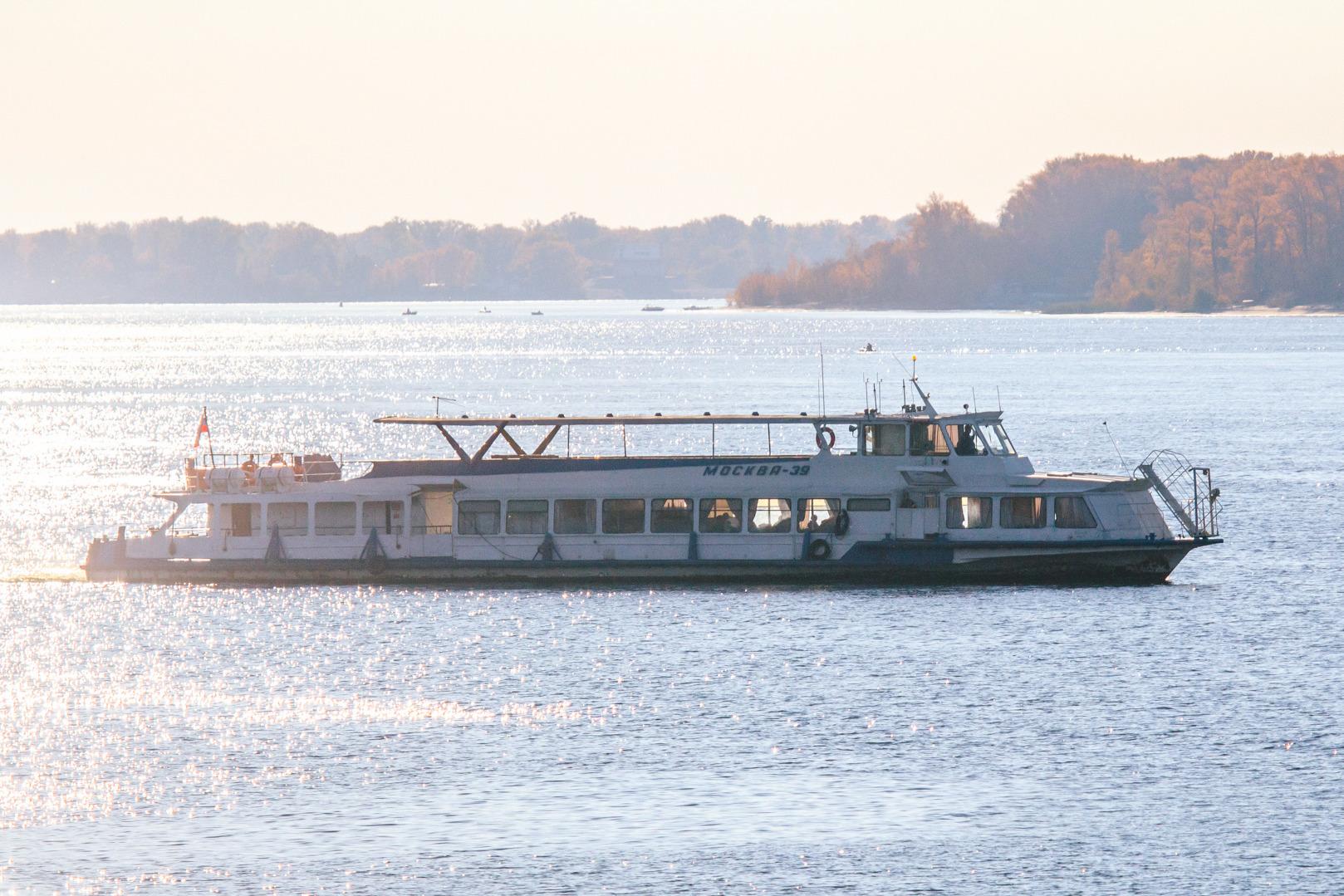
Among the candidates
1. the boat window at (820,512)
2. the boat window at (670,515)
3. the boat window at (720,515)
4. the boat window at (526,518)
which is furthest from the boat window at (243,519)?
the boat window at (820,512)

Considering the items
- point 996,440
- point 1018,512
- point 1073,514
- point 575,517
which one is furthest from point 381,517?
point 1073,514

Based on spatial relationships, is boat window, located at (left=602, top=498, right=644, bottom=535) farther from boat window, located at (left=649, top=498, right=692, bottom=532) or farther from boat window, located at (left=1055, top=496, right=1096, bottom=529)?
boat window, located at (left=1055, top=496, right=1096, bottom=529)

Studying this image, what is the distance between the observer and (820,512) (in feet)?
195

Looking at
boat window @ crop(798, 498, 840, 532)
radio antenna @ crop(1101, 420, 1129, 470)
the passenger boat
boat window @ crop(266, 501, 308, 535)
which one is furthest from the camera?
radio antenna @ crop(1101, 420, 1129, 470)

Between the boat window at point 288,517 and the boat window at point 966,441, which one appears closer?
the boat window at point 966,441

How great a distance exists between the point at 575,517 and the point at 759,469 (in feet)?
18.5

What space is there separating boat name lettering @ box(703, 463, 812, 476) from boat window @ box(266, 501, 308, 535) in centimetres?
1229

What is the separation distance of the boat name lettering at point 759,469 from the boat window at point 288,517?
1229cm

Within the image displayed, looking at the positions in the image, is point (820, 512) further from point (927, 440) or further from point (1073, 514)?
point (1073, 514)

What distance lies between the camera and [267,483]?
203 feet

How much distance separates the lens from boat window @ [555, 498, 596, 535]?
6009cm

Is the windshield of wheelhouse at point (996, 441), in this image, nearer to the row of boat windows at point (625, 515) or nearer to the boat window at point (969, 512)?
the boat window at point (969, 512)

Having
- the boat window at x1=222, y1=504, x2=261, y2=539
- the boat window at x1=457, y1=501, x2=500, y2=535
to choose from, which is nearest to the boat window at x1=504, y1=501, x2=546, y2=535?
the boat window at x1=457, y1=501, x2=500, y2=535

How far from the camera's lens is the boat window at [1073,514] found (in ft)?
192
